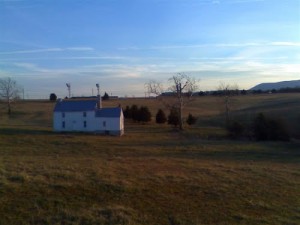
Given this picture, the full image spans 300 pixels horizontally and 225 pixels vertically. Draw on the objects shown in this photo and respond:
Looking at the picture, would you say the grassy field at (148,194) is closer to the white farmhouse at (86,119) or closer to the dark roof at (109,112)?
the dark roof at (109,112)

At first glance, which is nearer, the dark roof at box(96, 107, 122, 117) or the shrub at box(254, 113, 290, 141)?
the shrub at box(254, 113, 290, 141)

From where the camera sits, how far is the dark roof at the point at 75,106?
5281 centimetres

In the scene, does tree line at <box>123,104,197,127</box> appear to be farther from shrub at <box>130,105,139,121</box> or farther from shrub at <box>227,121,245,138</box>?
shrub at <box>227,121,245,138</box>

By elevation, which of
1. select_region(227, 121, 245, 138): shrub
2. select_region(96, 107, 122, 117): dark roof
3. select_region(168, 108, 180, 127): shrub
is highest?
select_region(96, 107, 122, 117): dark roof

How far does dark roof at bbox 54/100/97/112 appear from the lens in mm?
52812

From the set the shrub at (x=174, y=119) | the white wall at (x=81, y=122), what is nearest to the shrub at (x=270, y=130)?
the shrub at (x=174, y=119)

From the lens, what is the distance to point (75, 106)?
53.6 meters

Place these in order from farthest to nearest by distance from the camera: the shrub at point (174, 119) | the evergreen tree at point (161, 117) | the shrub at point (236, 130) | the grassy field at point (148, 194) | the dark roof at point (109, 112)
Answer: the evergreen tree at point (161, 117), the shrub at point (174, 119), the dark roof at point (109, 112), the shrub at point (236, 130), the grassy field at point (148, 194)

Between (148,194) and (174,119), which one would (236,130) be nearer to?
(174,119)

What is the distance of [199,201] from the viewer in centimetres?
1495

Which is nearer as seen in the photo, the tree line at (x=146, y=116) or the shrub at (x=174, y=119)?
the shrub at (x=174, y=119)

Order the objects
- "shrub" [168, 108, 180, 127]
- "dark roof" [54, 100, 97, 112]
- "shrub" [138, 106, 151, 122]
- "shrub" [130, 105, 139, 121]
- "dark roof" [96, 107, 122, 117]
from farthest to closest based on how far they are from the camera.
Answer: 1. "shrub" [130, 105, 139, 121]
2. "shrub" [138, 106, 151, 122]
3. "shrub" [168, 108, 180, 127]
4. "dark roof" [54, 100, 97, 112]
5. "dark roof" [96, 107, 122, 117]

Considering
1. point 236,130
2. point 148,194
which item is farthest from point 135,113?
point 148,194

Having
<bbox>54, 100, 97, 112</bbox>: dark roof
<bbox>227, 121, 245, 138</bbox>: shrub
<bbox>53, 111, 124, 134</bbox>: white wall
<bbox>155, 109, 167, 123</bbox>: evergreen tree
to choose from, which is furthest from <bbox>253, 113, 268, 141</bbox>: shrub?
<bbox>155, 109, 167, 123</bbox>: evergreen tree
